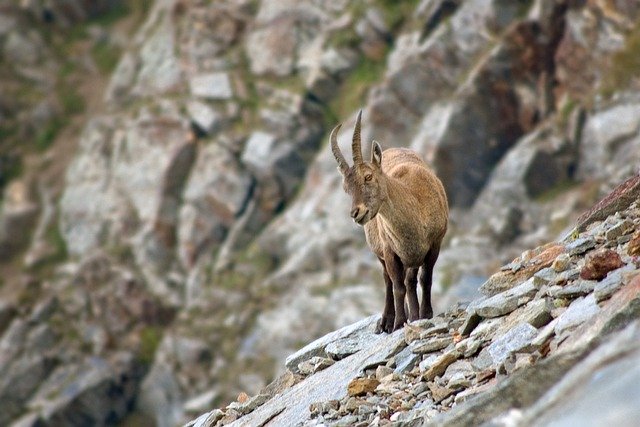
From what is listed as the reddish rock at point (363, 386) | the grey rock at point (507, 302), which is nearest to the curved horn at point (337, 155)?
the grey rock at point (507, 302)

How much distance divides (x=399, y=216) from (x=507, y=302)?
10.3 feet

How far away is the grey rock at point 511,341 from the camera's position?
10.5 meters

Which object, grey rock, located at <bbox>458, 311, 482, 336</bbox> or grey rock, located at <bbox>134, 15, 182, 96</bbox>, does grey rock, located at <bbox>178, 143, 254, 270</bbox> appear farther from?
grey rock, located at <bbox>458, 311, 482, 336</bbox>

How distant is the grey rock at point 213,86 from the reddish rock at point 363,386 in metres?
50.7

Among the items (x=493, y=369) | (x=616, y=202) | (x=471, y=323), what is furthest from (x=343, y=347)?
(x=493, y=369)

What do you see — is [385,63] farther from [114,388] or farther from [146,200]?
[114,388]

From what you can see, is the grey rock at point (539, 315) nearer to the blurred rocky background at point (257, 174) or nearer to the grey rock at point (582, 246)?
the grey rock at point (582, 246)

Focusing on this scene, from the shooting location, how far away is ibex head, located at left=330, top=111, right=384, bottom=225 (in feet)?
47.1

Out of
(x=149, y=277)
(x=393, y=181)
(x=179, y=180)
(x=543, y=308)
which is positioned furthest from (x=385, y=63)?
(x=543, y=308)

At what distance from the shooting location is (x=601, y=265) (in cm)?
1102

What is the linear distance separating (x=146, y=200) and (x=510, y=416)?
5512 centimetres

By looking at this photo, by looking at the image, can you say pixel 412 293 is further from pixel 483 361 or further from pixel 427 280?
pixel 483 361

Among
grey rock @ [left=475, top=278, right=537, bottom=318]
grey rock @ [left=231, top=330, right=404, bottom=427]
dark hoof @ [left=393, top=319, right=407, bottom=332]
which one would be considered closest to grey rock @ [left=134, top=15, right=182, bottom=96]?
dark hoof @ [left=393, top=319, right=407, bottom=332]

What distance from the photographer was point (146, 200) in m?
61.2
